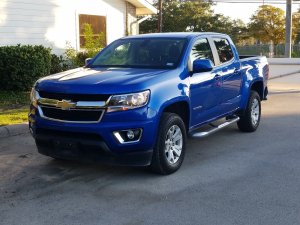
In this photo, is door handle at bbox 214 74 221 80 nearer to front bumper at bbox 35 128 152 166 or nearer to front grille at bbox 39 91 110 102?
front bumper at bbox 35 128 152 166

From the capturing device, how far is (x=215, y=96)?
6879mm

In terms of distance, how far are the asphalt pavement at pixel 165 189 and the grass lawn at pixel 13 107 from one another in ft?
5.22

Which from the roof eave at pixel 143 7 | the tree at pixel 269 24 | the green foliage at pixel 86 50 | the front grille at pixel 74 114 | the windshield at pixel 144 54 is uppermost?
the tree at pixel 269 24

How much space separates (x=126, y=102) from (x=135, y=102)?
4.2 inches

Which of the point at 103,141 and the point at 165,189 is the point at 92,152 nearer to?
the point at 103,141

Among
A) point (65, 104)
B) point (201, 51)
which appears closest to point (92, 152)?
point (65, 104)

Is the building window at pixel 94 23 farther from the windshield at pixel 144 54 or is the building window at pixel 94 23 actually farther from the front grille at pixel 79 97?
the front grille at pixel 79 97

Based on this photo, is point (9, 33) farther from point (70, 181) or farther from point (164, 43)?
point (70, 181)

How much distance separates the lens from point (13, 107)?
10.6 meters

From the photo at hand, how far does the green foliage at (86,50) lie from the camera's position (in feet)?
49.2

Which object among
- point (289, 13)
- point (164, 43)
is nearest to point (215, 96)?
point (164, 43)

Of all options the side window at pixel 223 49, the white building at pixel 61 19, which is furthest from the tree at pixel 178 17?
the side window at pixel 223 49

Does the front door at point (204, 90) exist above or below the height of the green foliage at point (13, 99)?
above

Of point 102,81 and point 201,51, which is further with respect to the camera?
point 201,51
